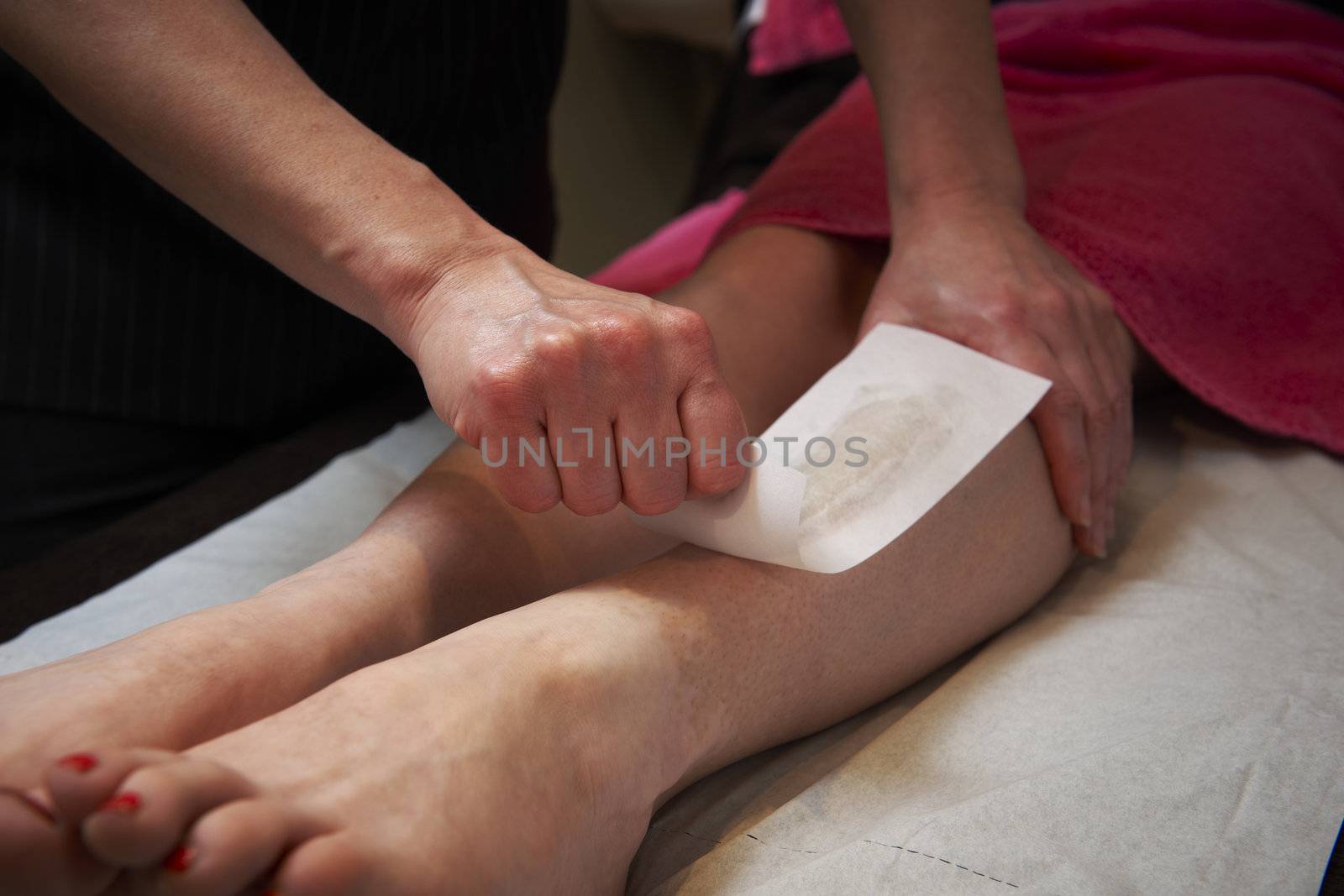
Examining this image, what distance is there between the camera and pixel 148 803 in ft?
1.45

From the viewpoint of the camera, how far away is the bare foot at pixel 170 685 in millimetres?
438

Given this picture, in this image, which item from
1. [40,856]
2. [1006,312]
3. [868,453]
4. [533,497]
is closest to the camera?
[40,856]

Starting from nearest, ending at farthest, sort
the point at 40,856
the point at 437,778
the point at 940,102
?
the point at 40,856
the point at 437,778
the point at 940,102

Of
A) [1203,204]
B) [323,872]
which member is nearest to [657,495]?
[323,872]

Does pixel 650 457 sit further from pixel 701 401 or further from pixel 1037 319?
pixel 1037 319

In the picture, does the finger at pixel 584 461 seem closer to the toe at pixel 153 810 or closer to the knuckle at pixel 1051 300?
the toe at pixel 153 810

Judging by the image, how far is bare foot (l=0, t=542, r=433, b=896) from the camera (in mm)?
438

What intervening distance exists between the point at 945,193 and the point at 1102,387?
22cm

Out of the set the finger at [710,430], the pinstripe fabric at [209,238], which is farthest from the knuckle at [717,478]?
the pinstripe fabric at [209,238]

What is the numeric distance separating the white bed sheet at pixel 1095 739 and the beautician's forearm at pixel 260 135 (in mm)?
387

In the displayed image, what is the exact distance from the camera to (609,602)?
0.67 metres

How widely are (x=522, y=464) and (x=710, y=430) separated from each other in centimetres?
12

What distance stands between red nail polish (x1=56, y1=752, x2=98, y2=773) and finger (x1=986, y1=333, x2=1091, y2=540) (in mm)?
680

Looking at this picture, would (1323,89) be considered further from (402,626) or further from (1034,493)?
(402,626)
